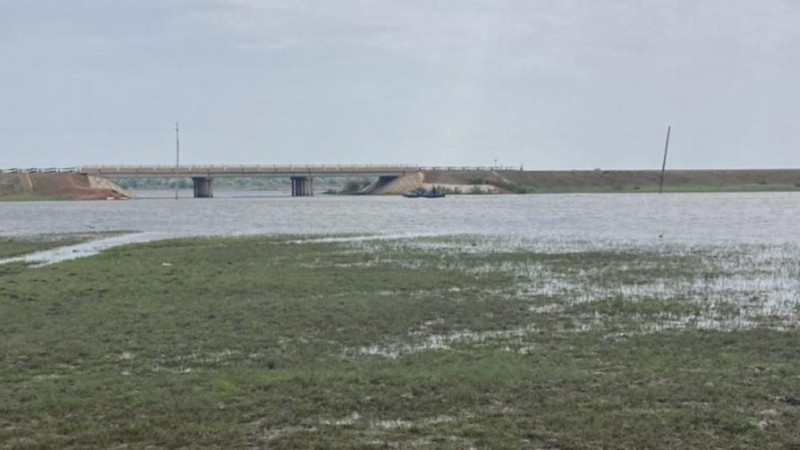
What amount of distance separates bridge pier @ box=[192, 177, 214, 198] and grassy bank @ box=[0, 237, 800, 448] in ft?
446

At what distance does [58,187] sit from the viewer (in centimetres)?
15175

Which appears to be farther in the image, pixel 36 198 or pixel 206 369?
pixel 36 198

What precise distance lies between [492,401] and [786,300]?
43.4 ft

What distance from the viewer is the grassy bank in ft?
33.9

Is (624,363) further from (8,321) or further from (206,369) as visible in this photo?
(8,321)

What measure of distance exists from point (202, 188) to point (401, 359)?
508 feet

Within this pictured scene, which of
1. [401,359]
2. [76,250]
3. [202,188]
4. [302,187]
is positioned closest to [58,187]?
[202,188]

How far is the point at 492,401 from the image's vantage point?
11609mm

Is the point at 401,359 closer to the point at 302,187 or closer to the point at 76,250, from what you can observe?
the point at 76,250

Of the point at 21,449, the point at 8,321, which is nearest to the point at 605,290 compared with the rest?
the point at 8,321

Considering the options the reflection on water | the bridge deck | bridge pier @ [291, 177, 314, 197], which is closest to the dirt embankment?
the bridge deck

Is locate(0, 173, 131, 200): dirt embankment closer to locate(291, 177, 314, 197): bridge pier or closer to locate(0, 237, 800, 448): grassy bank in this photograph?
locate(291, 177, 314, 197): bridge pier

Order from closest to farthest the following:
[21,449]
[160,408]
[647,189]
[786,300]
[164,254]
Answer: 1. [21,449]
2. [160,408]
3. [786,300]
4. [164,254]
5. [647,189]

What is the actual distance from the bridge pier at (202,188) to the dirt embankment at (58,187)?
13063 millimetres
